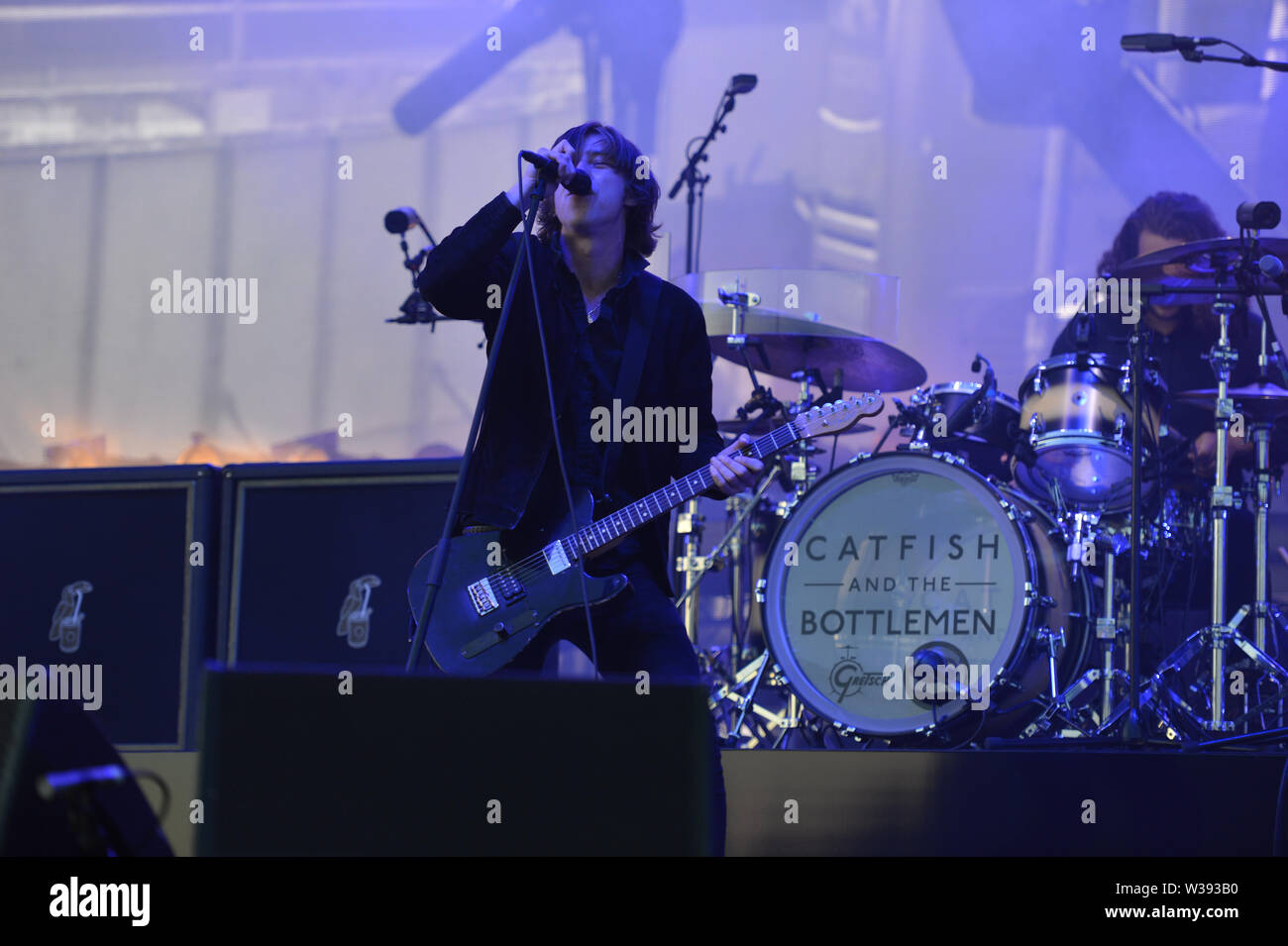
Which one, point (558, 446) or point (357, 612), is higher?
point (558, 446)

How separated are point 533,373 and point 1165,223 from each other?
3.82m

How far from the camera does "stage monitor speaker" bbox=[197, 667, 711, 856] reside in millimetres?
1443

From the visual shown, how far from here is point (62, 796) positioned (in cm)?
130

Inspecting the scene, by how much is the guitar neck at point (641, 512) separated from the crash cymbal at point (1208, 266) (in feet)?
5.99

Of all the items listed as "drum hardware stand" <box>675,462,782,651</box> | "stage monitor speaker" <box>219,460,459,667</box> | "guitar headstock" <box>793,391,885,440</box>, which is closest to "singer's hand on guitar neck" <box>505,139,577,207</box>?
"guitar headstock" <box>793,391,885,440</box>

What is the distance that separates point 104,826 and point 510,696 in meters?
0.45

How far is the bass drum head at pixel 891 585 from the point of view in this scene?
167 inches

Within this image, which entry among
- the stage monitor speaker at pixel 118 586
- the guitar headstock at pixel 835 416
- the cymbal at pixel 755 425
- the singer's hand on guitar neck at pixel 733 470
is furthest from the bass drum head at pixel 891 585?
the stage monitor speaker at pixel 118 586

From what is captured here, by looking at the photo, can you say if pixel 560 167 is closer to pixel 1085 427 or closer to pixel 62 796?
pixel 62 796

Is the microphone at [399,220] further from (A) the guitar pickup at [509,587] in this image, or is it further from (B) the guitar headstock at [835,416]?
(A) the guitar pickup at [509,587]

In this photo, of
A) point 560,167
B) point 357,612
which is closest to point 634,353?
point 560,167

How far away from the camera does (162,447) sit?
23.0 feet

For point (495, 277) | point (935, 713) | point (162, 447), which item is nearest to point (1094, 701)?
point (935, 713)

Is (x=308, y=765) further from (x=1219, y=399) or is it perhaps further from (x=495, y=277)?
(x=1219, y=399)
